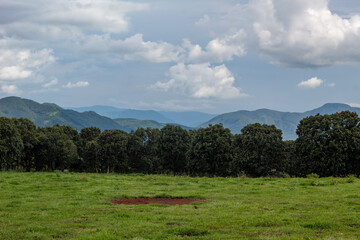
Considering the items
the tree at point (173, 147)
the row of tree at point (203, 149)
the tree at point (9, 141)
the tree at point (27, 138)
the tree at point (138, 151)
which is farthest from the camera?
the tree at point (138, 151)

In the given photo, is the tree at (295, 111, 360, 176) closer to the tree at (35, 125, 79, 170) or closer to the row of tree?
the row of tree

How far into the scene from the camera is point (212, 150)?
6312cm

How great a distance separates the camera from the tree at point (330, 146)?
48.2 metres

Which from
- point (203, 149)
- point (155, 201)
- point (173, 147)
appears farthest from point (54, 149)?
point (155, 201)

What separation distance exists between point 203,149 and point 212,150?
1894 millimetres

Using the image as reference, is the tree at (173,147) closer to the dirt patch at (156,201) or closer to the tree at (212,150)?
the tree at (212,150)

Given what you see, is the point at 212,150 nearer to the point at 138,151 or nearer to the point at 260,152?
the point at 260,152

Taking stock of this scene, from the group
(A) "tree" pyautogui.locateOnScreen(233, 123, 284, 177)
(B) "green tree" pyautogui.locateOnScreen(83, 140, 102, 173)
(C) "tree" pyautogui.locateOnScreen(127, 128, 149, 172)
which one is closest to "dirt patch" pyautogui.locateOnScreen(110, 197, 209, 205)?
(A) "tree" pyautogui.locateOnScreen(233, 123, 284, 177)

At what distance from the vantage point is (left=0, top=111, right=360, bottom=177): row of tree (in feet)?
163

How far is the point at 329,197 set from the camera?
18.4 m

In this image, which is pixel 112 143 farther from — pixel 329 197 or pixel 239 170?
pixel 329 197

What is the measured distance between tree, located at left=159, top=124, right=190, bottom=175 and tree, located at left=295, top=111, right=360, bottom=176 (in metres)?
29.7

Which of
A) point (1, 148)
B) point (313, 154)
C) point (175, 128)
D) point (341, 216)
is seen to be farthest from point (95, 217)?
point (175, 128)

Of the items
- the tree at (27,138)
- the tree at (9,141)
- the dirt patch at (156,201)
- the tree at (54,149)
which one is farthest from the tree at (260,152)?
the tree at (27,138)
